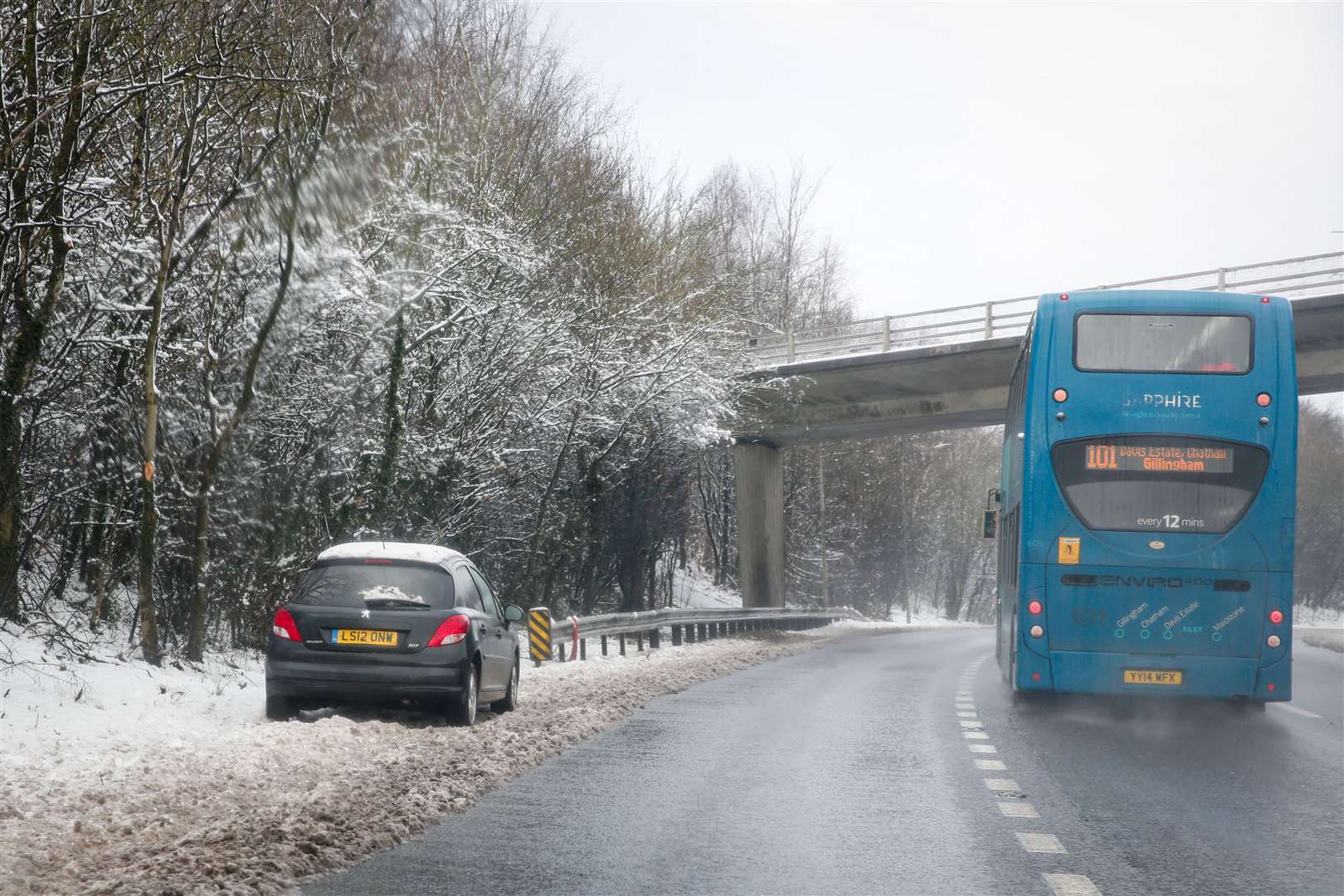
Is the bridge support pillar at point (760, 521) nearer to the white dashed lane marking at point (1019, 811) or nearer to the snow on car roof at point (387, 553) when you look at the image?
the white dashed lane marking at point (1019, 811)

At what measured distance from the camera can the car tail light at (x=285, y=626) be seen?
1254cm

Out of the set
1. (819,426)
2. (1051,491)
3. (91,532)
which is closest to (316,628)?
(91,532)

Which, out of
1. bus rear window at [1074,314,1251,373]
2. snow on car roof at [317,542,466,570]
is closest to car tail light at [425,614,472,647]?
snow on car roof at [317,542,466,570]

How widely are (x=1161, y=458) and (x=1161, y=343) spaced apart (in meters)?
1.16

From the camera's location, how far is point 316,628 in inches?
493

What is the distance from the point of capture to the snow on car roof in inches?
509

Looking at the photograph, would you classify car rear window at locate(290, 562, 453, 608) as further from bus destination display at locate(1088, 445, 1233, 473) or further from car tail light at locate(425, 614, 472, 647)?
bus destination display at locate(1088, 445, 1233, 473)

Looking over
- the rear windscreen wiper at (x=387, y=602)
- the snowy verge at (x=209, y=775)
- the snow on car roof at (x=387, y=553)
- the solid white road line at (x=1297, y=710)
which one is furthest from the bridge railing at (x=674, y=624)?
the solid white road line at (x=1297, y=710)

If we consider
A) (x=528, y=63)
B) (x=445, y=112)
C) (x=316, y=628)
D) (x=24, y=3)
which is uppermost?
(x=528, y=63)

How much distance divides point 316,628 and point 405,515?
424 inches

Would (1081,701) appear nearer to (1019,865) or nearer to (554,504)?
(1019,865)

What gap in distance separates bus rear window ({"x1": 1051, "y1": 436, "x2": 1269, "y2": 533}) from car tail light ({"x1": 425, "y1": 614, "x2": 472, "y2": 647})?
627 centimetres

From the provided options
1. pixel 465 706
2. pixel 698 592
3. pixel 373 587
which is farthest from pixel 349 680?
pixel 698 592

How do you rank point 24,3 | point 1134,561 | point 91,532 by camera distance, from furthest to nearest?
point 91,532, point 1134,561, point 24,3
